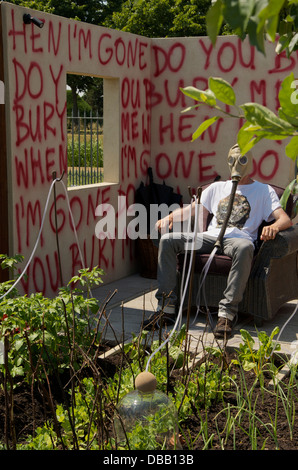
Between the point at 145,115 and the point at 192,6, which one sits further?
the point at 192,6

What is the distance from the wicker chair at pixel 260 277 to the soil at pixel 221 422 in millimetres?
1852

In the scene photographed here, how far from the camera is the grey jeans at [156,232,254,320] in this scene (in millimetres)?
5477

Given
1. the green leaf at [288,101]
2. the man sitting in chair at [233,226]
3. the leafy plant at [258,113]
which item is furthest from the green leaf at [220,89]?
the man sitting in chair at [233,226]

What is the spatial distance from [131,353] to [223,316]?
1455 millimetres

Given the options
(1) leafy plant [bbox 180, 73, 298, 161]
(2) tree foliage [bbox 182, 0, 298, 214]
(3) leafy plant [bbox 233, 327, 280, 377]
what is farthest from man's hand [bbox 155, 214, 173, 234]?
(1) leafy plant [bbox 180, 73, 298, 161]

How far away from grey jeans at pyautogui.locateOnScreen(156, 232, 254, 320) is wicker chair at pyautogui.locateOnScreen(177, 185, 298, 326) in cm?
11

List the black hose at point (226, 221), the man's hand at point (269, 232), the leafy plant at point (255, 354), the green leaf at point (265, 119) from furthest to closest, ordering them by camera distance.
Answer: the man's hand at point (269, 232)
the black hose at point (226, 221)
the leafy plant at point (255, 354)
the green leaf at point (265, 119)

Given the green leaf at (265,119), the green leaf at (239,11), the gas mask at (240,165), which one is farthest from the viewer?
the gas mask at (240,165)

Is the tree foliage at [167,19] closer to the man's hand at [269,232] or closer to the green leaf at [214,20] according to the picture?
the man's hand at [269,232]

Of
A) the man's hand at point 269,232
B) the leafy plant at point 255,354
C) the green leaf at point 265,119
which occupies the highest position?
the green leaf at point 265,119

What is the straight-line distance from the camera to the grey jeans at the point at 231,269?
18.0 ft
